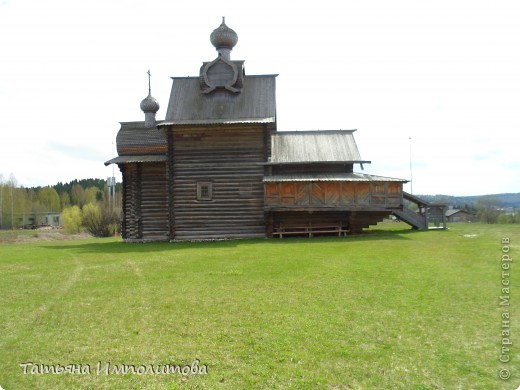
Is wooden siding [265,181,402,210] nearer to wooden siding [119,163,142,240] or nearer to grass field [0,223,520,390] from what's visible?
wooden siding [119,163,142,240]

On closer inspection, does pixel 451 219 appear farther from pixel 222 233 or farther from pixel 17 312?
pixel 17 312

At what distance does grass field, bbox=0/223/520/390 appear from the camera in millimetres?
6082

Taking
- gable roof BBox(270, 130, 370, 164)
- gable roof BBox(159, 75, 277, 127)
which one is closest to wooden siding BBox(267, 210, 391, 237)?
gable roof BBox(270, 130, 370, 164)

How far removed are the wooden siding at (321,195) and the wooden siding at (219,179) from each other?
5.06 feet

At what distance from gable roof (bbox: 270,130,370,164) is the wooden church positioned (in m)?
0.07

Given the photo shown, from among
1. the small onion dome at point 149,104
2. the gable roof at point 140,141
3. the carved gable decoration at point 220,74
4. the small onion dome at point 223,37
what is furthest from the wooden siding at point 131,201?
the small onion dome at point 223,37

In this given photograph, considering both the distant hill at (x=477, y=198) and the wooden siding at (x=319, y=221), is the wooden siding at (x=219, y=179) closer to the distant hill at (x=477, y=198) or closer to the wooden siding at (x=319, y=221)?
the wooden siding at (x=319, y=221)

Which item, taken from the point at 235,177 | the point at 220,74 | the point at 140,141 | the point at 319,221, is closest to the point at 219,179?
the point at 235,177

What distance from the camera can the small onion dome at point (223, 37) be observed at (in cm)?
3033

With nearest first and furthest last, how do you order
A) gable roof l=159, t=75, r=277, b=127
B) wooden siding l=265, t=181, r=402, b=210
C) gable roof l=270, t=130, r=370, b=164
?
wooden siding l=265, t=181, r=402, b=210, gable roof l=159, t=75, r=277, b=127, gable roof l=270, t=130, r=370, b=164

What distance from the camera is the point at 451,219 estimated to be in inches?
3460

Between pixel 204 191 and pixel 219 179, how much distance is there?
1297 mm

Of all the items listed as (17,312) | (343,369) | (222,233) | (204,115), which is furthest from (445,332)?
(204,115)

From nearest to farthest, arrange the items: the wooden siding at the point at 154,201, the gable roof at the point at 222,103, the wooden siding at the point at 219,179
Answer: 1. the wooden siding at the point at 219,179
2. the gable roof at the point at 222,103
3. the wooden siding at the point at 154,201
